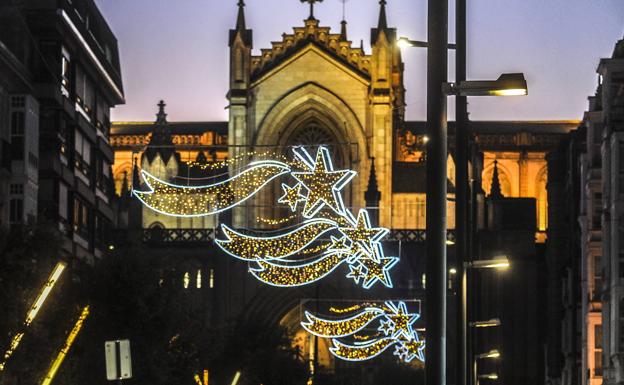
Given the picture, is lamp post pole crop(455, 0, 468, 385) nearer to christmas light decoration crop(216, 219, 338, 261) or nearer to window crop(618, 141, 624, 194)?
christmas light decoration crop(216, 219, 338, 261)

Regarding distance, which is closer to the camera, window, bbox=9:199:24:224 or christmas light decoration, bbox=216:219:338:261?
christmas light decoration, bbox=216:219:338:261

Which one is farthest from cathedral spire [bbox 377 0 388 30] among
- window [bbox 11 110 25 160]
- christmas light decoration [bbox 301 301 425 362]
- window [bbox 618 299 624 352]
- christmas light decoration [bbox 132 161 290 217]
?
window [bbox 618 299 624 352]

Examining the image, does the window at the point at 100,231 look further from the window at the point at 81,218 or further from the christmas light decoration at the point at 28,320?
the christmas light decoration at the point at 28,320

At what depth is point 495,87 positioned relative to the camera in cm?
1955

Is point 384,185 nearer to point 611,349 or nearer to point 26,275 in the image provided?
point 611,349

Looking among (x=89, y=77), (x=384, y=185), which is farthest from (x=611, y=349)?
(x=384, y=185)

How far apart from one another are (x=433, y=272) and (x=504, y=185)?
122690 millimetres

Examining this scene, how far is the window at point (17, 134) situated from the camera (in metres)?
60.5

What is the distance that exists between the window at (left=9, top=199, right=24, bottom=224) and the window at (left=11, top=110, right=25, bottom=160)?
1.40 m

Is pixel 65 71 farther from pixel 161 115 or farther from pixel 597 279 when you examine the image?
pixel 161 115

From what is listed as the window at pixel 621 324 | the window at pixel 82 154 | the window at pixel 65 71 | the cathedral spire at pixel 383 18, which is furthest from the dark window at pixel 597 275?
the cathedral spire at pixel 383 18

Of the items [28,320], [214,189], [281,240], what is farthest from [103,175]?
[28,320]

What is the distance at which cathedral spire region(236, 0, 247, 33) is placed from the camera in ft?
403

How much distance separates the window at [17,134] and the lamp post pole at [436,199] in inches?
1681
